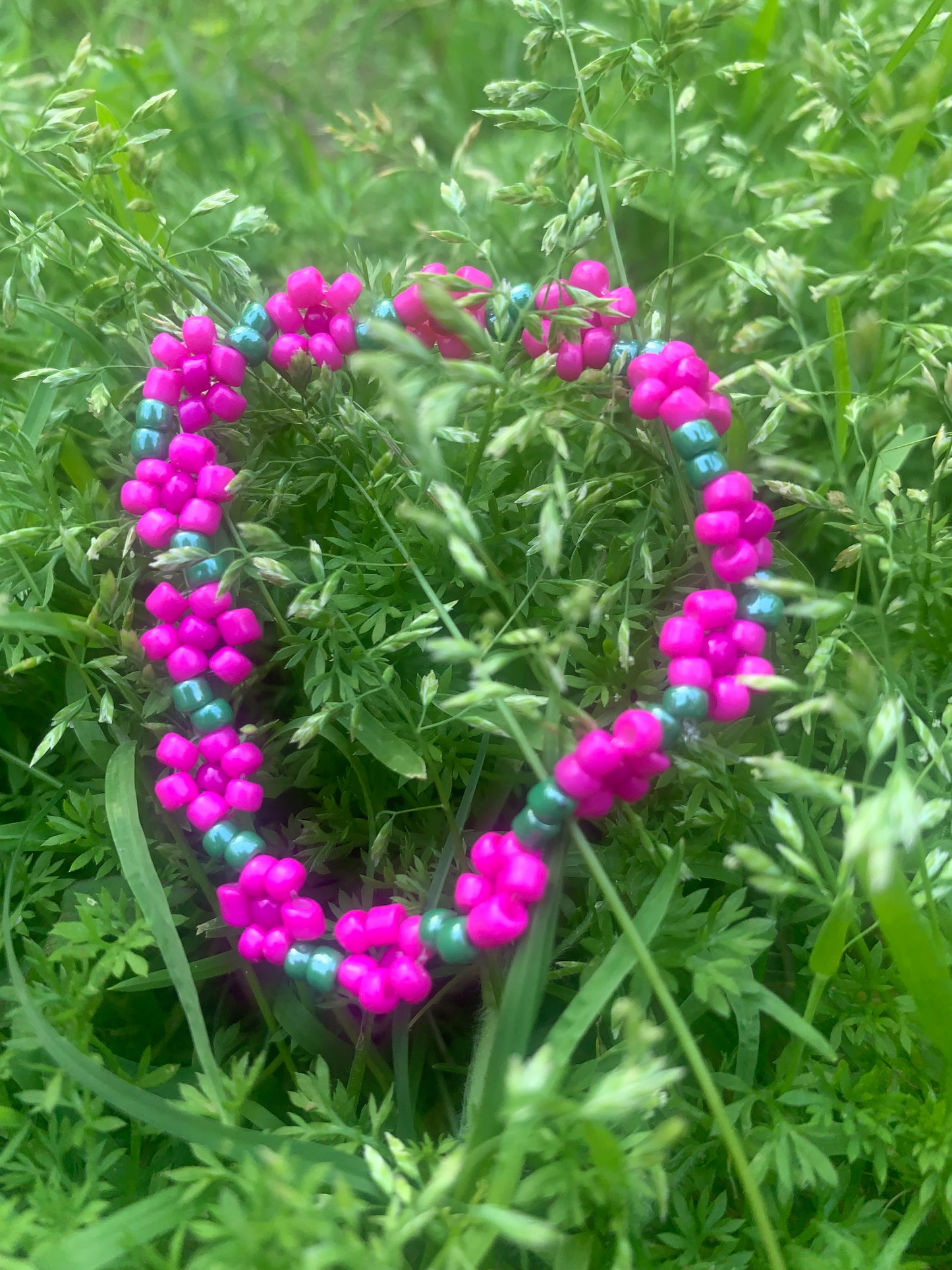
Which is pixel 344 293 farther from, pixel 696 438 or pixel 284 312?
pixel 696 438

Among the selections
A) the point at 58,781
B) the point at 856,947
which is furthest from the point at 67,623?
the point at 856,947

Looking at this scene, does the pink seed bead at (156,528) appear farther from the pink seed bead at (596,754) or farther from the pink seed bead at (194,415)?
the pink seed bead at (596,754)

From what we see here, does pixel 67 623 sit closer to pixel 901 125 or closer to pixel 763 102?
pixel 901 125

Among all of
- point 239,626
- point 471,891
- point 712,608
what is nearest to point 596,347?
point 712,608

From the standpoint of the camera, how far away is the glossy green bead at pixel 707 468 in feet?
3.44

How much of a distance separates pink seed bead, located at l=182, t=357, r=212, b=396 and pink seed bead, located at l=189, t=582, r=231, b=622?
0.86 feet

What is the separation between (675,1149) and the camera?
3.13 ft

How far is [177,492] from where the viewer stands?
3.81 ft

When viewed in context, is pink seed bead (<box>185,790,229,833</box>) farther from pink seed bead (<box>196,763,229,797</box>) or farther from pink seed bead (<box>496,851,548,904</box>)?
pink seed bead (<box>496,851,548,904</box>)

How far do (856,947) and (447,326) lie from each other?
2.65 feet

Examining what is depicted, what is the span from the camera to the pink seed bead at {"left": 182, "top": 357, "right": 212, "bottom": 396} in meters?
1.16

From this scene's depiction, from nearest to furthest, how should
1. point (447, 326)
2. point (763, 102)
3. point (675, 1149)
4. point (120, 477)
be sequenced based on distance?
point (447, 326) → point (675, 1149) → point (120, 477) → point (763, 102)

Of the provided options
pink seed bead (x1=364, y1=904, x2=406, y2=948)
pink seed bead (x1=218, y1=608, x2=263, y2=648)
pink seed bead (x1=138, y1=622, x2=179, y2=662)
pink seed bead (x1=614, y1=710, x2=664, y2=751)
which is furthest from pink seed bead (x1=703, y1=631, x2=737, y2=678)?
pink seed bead (x1=138, y1=622, x2=179, y2=662)

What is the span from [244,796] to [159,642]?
0.22 m
